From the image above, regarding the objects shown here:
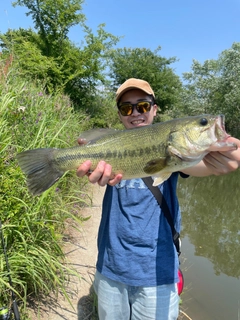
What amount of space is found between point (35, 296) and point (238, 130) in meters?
31.5

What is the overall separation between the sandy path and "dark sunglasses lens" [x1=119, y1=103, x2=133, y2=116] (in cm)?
202

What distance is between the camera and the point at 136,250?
2.10 meters

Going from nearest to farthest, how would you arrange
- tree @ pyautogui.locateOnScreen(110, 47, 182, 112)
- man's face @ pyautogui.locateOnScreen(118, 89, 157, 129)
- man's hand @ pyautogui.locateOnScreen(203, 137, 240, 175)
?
1. man's hand @ pyautogui.locateOnScreen(203, 137, 240, 175)
2. man's face @ pyautogui.locateOnScreen(118, 89, 157, 129)
3. tree @ pyautogui.locateOnScreen(110, 47, 182, 112)

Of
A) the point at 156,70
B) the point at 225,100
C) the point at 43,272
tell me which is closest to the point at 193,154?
the point at 43,272

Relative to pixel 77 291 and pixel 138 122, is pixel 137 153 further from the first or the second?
pixel 77 291

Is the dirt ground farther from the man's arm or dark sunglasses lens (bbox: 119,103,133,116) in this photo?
the man's arm

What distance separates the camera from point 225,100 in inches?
1131

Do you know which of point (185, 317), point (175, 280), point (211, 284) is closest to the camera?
point (175, 280)

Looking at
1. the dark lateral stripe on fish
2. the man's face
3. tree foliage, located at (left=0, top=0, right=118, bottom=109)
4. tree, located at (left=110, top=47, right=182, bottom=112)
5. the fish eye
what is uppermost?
tree, located at (left=110, top=47, right=182, bottom=112)

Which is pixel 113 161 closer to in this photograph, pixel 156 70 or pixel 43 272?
pixel 43 272

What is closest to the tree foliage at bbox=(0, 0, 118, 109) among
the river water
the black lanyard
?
the river water

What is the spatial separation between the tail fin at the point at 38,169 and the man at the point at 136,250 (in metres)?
0.24

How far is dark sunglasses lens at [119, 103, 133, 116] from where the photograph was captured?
2625mm

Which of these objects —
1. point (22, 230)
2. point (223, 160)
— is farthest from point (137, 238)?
point (22, 230)
